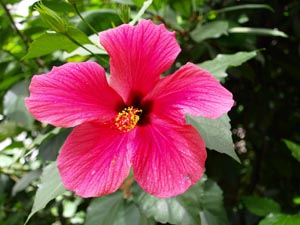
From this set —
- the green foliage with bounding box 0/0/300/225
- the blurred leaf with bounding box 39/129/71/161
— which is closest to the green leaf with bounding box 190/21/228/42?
the green foliage with bounding box 0/0/300/225

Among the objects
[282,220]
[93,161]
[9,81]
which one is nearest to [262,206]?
[282,220]

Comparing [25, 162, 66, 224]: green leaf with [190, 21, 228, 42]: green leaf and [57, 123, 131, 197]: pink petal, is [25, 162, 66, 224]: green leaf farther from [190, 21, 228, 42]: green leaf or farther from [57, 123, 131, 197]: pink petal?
[190, 21, 228, 42]: green leaf

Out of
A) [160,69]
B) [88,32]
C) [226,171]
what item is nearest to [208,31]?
[88,32]

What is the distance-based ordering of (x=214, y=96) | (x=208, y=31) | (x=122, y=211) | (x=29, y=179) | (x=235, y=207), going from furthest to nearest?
(x=235, y=207) → (x=29, y=179) → (x=208, y=31) → (x=122, y=211) → (x=214, y=96)

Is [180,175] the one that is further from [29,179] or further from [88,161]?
[29,179]

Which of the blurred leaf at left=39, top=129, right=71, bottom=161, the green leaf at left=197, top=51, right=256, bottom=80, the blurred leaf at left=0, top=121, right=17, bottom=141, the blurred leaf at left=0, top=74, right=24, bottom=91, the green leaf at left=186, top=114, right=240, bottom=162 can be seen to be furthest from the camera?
the blurred leaf at left=0, top=74, right=24, bottom=91

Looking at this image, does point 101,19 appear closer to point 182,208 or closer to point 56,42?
point 56,42

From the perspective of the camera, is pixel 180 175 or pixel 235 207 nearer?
pixel 180 175
